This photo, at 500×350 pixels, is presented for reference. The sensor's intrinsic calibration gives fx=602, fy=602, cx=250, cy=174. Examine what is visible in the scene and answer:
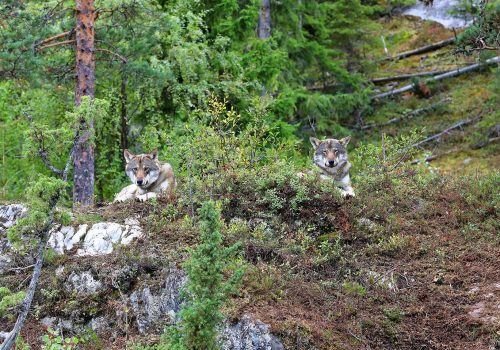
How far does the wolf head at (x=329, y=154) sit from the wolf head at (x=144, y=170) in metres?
3.41

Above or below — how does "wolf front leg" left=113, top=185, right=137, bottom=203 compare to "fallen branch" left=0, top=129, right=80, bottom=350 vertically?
below

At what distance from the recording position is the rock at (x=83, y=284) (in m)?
9.45

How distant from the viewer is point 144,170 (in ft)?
41.0

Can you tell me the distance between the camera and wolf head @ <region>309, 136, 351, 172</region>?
40.7 feet

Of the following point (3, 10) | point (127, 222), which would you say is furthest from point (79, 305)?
point (3, 10)

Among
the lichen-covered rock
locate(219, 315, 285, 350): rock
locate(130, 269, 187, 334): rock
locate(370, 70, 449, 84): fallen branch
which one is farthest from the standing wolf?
locate(370, 70, 449, 84): fallen branch

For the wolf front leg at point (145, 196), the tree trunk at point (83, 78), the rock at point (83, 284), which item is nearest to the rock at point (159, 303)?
the rock at point (83, 284)

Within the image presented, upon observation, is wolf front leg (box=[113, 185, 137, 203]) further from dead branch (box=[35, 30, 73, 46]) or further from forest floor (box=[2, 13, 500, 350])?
dead branch (box=[35, 30, 73, 46])

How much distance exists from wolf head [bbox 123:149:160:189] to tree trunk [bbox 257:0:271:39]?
428 inches

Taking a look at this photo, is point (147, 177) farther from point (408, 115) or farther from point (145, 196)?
point (408, 115)

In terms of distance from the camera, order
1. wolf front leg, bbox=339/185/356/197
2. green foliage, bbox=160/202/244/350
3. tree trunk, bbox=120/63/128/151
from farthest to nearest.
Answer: tree trunk, bbox=120/63/128/151, wolf front leg, bbox=339/185/356/197, green foliage, bbox=160/202/244/350

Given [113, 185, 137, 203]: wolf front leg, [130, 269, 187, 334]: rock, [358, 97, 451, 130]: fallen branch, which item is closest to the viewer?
[130, 269, 187, 334]: rock

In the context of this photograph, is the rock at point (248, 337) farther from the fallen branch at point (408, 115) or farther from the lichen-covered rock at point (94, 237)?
the fallen branch at point (408, 115)

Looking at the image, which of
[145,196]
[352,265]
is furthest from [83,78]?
[352,265]
